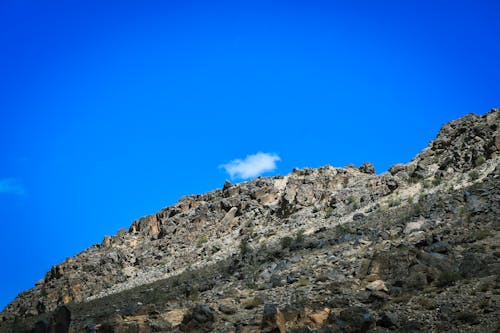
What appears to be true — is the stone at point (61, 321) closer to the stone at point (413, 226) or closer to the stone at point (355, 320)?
the stone at point (355, 320)

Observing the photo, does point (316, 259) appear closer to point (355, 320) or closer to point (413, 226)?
point (413, 226)

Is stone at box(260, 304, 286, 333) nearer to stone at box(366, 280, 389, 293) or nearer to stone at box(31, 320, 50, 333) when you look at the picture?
stone at box(366, 280, 389, 293)

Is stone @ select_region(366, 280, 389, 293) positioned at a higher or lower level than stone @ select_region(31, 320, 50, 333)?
lower

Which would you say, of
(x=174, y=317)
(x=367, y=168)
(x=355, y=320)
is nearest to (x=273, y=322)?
(x=355, y=320)

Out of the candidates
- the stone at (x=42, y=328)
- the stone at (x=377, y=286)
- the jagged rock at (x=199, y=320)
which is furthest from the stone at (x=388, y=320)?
the stone at (x=42, y=328)

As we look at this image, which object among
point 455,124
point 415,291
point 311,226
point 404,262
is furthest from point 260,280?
point 455,124

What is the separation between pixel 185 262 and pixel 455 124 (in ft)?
89.9

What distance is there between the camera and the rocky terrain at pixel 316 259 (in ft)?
49.2

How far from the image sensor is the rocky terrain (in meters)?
15.0

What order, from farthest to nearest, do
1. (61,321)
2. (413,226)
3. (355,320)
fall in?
(413,226) < (61,321) < (355,320)

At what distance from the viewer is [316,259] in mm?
24172

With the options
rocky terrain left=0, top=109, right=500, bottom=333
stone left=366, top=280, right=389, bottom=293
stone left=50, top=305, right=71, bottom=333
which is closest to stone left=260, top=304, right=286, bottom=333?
rocky terrain left=0, top=109, right=500, bottom=333

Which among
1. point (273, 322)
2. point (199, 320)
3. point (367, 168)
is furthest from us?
point (367, 168)

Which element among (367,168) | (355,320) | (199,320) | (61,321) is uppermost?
(367,168)
